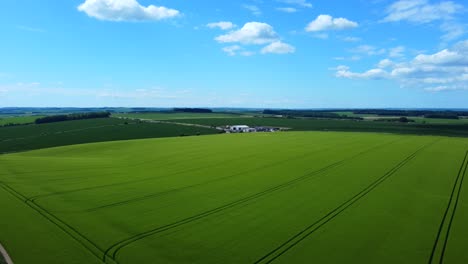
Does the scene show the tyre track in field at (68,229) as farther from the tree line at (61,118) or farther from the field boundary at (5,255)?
the tree line at (61,118)

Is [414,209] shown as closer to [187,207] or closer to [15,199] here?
[187,207]

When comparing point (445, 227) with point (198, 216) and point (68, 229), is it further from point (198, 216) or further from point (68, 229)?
point (68, 229)

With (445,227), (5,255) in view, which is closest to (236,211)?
(445,227)

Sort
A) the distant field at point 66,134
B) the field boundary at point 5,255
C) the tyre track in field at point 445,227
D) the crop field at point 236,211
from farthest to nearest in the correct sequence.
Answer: the distant field at point 66,134, the crop field at point 236,211, the tyre track in field at point 445,227, the field boundary at point 5,255

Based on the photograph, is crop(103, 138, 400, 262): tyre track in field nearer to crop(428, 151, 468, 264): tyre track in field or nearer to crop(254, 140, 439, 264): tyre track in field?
crop(254, 140, 439, 264): tyre track in field

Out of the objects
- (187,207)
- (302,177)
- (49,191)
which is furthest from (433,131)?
(49,191)

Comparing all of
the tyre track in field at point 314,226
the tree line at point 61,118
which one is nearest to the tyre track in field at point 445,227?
the tyre track in field at point 314,226
